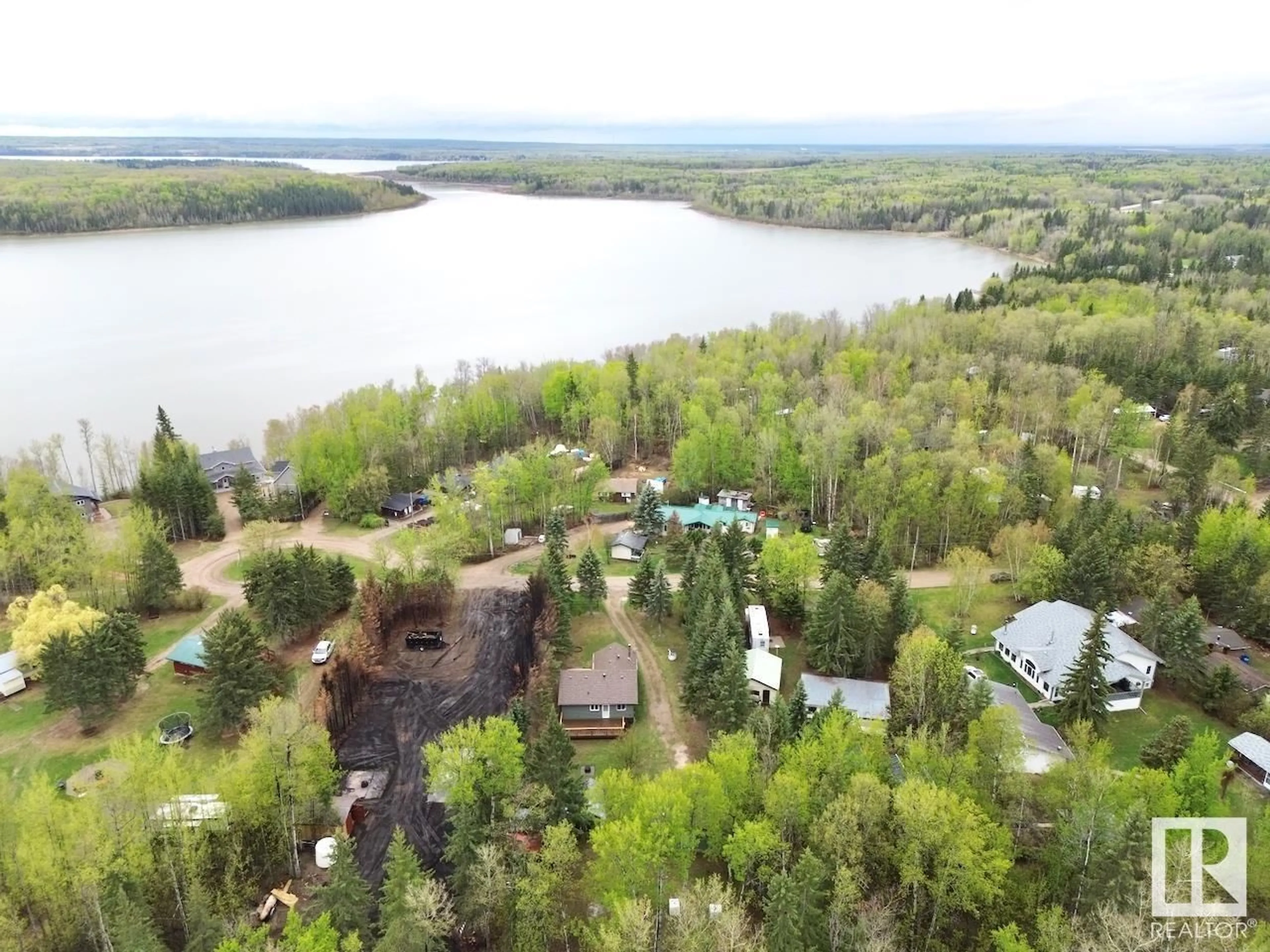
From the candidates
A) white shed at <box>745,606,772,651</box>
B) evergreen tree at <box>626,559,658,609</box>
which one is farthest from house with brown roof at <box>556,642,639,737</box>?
evergreen tree at <box>626,559,658,609</box>

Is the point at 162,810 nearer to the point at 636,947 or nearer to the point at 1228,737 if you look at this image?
the point at 636,947

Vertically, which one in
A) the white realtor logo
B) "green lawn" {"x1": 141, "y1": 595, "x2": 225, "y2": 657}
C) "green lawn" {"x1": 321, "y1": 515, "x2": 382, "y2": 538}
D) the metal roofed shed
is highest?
the white realtor logo

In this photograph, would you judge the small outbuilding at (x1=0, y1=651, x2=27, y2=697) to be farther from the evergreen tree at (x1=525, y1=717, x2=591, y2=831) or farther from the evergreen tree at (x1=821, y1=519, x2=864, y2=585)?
the evergreen tree at (x1=821, y1=519, x2=864, y2=585)

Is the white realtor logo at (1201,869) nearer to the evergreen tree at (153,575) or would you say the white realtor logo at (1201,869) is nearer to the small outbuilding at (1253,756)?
the small outbuilding at (1253,756)

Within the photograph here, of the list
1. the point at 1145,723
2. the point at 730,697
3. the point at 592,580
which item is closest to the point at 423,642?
the point at 592,580

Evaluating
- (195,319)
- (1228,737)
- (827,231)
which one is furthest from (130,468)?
(827,231)

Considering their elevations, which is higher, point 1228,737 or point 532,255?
point 532,255
